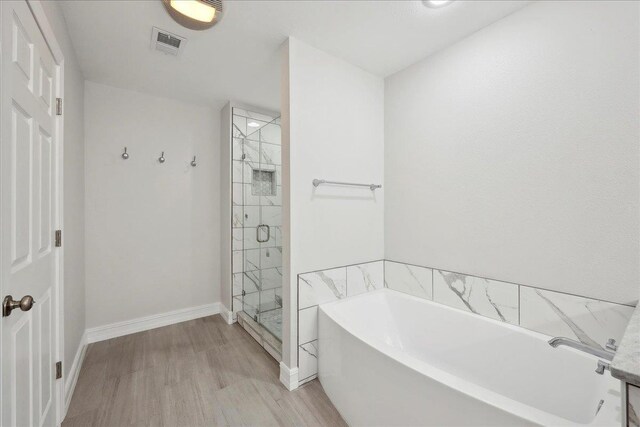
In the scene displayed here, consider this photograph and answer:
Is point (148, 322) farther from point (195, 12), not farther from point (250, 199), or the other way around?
point (195, 12)

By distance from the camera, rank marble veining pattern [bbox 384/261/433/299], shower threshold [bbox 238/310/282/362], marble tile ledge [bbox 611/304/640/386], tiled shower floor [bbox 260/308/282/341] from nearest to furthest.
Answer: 1. marble tile ledge [bbox 611/304/640/386]
2. marble veining pattern [bbox 384/261/433/299]
3. shower threshold [bbox 238/310/282/362]
4. tiled shower floor [bbox 260/308/282/341]

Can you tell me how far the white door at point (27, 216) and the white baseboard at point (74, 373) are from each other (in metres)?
0.27

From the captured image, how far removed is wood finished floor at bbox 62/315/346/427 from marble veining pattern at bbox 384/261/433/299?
3.24 feet

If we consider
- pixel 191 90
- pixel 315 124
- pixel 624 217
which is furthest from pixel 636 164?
pixel 191 90

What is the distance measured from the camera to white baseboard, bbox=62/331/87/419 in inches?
64.9

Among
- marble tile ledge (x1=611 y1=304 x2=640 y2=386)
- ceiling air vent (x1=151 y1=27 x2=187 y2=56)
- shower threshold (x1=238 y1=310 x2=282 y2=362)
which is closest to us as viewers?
marble tile ledge (x1=611 y1=304 x2=640 y2=386)

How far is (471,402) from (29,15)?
2.32m

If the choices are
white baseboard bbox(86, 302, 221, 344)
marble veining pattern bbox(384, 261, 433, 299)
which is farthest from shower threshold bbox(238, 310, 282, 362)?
marble veining pattern bbox(384, 261, 433, 299)

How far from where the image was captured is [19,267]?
1021mm

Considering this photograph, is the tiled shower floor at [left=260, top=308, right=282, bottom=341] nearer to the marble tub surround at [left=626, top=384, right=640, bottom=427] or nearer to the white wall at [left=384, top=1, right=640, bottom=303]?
the white wall at [left=384, top=1, right=640, bottom=303]

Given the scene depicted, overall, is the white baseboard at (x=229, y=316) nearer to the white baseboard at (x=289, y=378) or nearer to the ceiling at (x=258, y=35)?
the white baseboard at (x=289, y=378)

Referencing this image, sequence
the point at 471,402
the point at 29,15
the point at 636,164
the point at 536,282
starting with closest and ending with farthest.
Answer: the point at 471,402
the point at 29,15
the point at 636,164
the point at 536,282

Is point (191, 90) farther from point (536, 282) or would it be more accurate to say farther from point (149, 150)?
point (536, 282)

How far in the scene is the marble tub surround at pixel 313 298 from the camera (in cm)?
188
